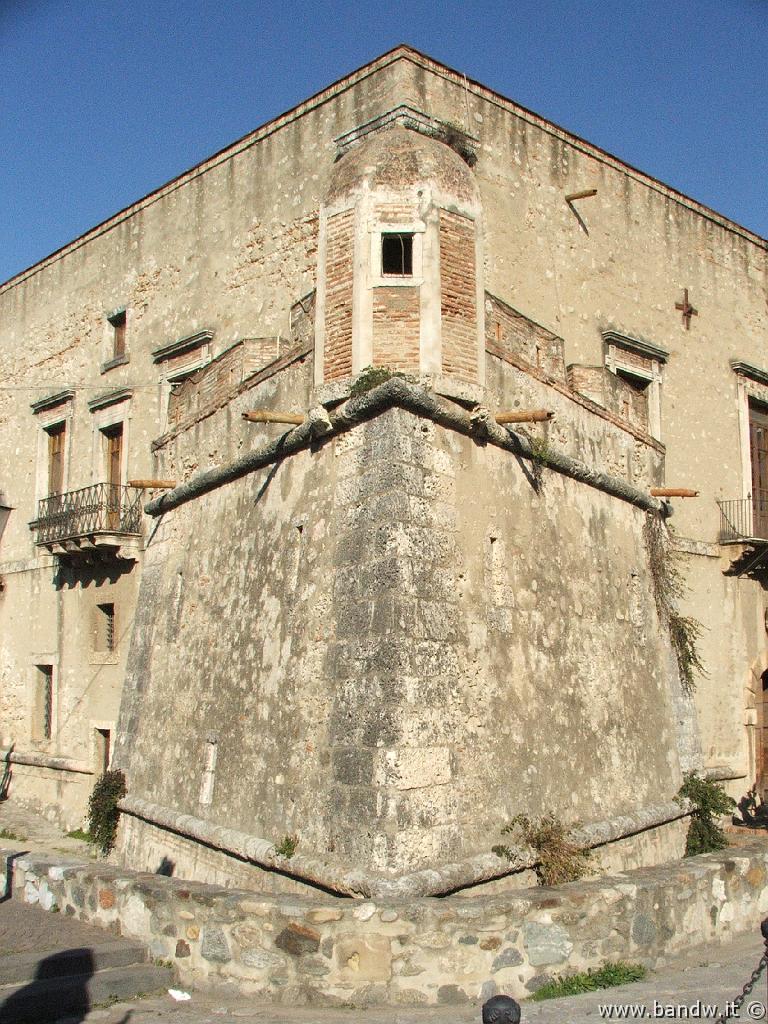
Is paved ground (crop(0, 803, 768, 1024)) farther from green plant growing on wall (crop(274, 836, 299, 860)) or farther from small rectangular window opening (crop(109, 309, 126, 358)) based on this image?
small rectangular window opening (crop(109, 309, 126, 358))

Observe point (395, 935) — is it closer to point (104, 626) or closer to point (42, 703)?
point (104, 626)

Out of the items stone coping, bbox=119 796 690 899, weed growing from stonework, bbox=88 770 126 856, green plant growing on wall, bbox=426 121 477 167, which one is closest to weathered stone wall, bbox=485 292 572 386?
green plant growing on wall, bbox=426 121 477 167

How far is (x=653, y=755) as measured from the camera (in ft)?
36.6

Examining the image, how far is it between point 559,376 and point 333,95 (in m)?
5.80

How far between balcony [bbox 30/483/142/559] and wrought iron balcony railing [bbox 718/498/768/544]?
9103 millimetres

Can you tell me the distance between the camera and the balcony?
49.3ft

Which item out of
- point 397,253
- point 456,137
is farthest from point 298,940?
point 456,137

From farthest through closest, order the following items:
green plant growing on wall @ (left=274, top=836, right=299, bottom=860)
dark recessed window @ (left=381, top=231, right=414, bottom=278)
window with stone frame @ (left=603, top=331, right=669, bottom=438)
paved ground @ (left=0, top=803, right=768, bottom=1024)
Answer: window with stone frame @ (left=603, top=331, right=669, bottom=438), dark recessed window @ (left=381, top=231, right=414, bottom=278), green plant growing on wall @ (left=274, top=836, right=299, bottom=860), paved ground @ (left=0, top=803, right=768, bottom=1024)

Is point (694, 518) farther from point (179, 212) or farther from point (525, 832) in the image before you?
point (179, 212)

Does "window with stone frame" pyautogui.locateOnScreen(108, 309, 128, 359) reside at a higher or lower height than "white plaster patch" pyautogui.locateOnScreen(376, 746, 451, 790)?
higher

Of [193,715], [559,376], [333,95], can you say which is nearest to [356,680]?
[193,715]

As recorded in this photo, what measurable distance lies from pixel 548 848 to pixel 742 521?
9.31 metres

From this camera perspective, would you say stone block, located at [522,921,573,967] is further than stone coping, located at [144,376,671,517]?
No

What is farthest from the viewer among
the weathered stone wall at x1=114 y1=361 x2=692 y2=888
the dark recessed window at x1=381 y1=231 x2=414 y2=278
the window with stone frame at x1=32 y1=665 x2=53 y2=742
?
the window with stone frame at x1=32 y1=665 x2=53 y2=742
